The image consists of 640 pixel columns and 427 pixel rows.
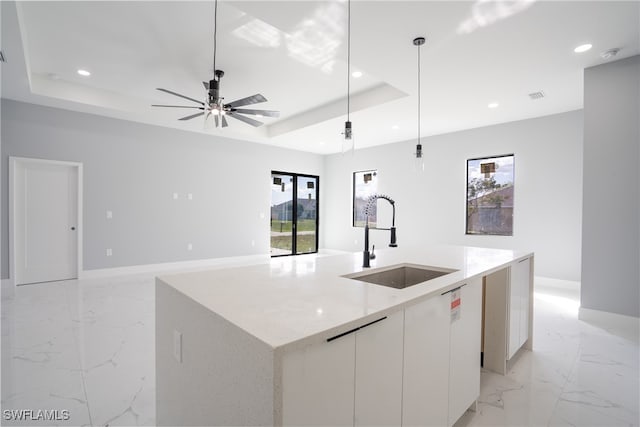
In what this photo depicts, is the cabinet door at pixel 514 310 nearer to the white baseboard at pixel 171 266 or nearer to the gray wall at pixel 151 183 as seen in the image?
the white baseboard at pixel 171 266

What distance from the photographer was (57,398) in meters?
1.97

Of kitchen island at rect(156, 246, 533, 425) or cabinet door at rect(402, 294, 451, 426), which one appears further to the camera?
cabinet door at rect(402, 294, 451, 426)

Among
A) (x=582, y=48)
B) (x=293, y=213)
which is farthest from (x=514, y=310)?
(x=293, y=213)

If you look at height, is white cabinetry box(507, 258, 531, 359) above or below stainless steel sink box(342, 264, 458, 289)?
below

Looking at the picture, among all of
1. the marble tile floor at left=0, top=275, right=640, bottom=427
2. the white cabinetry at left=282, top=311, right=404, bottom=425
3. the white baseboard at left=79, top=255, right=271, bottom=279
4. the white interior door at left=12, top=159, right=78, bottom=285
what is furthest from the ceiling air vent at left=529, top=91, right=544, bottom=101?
A: the white interior door at left=12, top=159, right=78, bottom=285

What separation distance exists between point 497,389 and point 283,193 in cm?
644

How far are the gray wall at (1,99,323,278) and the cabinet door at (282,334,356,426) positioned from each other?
18.8 feet

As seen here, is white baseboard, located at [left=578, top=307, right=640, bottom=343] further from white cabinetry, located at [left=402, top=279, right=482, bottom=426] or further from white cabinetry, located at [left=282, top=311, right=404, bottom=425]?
white cabinetry, located at [left=282, top=311, right=404, bottom=425]

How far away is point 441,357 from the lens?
4.81ft

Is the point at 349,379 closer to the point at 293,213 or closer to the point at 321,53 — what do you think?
the point at 321,53

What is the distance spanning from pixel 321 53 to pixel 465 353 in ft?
10.1

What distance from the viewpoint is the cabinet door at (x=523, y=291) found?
2463 millimetres

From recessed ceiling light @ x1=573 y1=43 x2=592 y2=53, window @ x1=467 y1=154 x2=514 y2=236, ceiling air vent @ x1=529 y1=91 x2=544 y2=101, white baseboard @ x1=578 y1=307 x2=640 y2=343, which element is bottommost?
white baseboard @ x1=578 y1=307 x2=640 y2=343

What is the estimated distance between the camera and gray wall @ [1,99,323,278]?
4812 millimetres
